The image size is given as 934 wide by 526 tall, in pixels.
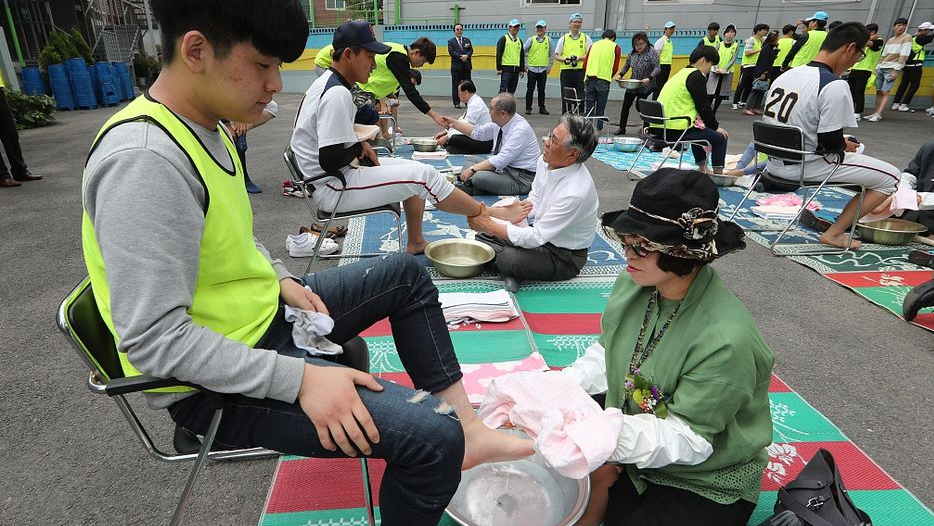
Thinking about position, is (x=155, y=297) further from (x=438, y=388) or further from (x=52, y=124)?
(x=52, y=124)

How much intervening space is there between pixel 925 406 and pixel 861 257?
217 centimetres

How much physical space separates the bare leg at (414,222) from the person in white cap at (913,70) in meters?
14.3

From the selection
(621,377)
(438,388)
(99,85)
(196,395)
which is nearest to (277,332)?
(196,395)

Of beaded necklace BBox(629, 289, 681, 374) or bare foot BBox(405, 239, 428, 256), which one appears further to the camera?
bare foot BBox(405, 239, 428, 256)

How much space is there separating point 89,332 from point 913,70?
58.9ft

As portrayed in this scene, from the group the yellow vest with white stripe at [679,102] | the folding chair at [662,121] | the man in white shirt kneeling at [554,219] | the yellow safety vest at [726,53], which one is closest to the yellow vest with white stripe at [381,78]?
the folding chair at [662,121]

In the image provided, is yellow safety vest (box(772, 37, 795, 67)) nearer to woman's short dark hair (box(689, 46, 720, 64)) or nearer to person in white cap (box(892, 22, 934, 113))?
person in white cap (box(892, 22, 934, 113))

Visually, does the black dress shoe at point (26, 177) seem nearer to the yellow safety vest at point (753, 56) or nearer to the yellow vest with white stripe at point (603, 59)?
the yellow vest with white stripe at point (603, 59)

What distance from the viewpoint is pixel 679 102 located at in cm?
654

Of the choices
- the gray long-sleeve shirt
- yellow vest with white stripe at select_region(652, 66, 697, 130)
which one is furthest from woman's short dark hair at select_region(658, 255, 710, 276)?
yellow vest with white stripe at select_region(652, 66, 697, 130)

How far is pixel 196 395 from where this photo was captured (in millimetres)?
1352

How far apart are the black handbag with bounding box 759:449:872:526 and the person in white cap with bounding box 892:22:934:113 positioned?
1516 cm

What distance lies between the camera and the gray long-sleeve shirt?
1035 millimetres

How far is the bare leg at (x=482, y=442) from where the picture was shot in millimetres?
1646
